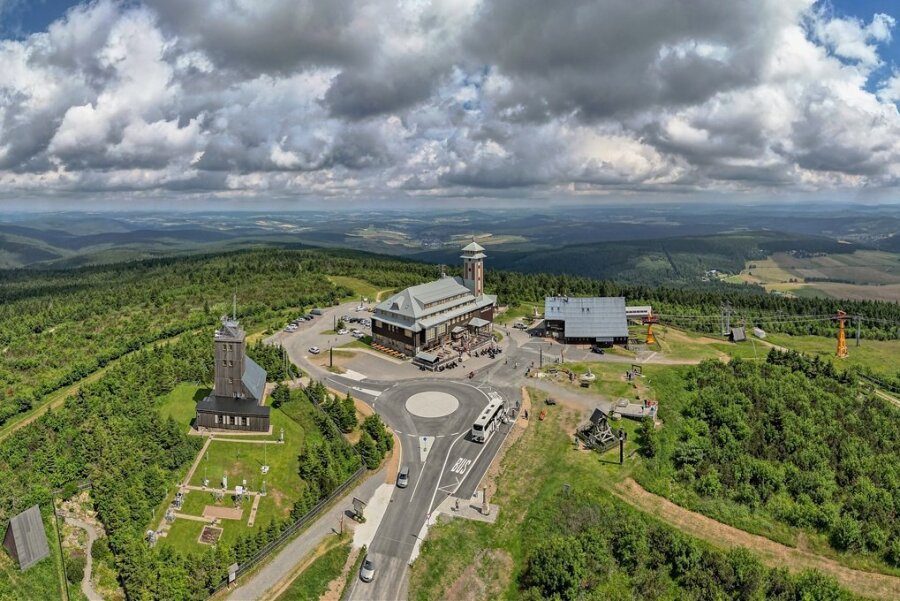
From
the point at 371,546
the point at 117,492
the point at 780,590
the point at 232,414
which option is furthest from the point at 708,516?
the point at 117,492

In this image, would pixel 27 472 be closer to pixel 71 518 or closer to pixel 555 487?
pixel 71 518

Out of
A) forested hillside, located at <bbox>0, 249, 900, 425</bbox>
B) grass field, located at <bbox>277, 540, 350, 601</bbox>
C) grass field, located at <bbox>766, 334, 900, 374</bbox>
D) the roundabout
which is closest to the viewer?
grass field, located at <bbox>277, 540, 350, 601</bbox>

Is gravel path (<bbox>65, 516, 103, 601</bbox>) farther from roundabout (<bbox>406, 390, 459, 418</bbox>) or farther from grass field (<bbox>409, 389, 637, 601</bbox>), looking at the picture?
roundabout (<bbox>406, 390, 459, 418</bbox>)

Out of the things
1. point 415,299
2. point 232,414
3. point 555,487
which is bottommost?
point 555,487

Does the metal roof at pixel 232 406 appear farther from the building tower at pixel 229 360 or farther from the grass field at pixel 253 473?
the grass field at pixel 253 473

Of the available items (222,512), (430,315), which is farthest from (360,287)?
(222,512)

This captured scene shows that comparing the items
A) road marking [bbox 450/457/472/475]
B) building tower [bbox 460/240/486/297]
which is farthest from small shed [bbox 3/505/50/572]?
building tower [bbox 460/240/486/297]
